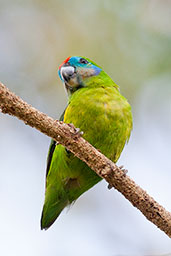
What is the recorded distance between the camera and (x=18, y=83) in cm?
520

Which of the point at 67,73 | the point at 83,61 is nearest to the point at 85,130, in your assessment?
the point at 67,73

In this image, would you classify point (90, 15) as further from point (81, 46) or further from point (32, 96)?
point (32, 96)

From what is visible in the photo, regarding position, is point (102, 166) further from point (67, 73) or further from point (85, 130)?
point (67, 73)

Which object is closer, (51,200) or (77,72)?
(51,200)

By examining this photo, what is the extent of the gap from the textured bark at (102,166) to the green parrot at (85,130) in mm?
686

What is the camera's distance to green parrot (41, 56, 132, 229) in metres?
3.20

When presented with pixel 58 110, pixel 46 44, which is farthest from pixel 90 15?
pixel 58 110

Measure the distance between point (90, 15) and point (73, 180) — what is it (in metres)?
2.32

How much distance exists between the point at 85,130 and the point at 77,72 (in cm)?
84

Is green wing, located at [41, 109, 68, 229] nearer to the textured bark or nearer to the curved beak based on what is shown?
the curved beak

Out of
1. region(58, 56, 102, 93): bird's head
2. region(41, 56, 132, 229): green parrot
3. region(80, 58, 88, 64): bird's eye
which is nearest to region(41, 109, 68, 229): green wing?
region(41, 56, 132, 229): green parrot

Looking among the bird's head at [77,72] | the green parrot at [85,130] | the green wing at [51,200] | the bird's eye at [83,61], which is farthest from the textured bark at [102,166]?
the bird's eye at [83,61]

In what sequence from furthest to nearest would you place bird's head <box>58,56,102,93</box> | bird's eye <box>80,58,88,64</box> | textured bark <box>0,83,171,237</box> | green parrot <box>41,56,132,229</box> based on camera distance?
bird's eye <box>80,58,88,64</box> → bird's head <box>58,56,102,93</box> → green parrot <box>41,56,132,229</box> → textured bark <box>0,83,171,237</box>

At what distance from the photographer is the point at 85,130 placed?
3.19 meters
